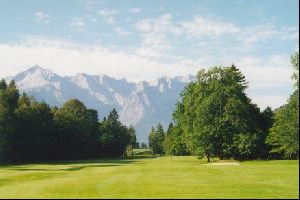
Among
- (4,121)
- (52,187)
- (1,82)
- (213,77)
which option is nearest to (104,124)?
(1,82)

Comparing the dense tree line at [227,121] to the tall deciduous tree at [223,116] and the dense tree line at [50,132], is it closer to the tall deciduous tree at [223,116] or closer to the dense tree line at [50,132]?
the tall deciduous tree at [223,116]

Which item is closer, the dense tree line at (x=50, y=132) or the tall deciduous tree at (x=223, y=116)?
the tall deciduous tree at (x=223, y=116)

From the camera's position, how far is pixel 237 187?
31344 millimetres

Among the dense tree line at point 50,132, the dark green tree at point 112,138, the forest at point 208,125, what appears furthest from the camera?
the dark green tree at point 112,138

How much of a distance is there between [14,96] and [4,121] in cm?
823

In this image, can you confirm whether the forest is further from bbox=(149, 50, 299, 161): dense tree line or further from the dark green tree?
the dark green tree

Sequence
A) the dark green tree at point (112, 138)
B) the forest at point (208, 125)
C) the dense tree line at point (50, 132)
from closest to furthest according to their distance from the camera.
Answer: the forest at point (208, 125) → the dense tree line at point (50, 132) → the dark green tree at point (112, 138)

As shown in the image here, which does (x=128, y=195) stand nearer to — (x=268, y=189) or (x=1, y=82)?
(x=268, y=189)

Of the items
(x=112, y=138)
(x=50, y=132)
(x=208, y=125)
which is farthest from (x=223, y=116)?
(x=112, y=138)

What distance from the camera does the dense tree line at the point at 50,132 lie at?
103 metres

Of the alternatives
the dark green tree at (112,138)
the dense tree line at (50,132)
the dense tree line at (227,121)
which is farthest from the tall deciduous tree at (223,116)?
the dark green tree at (112,138)

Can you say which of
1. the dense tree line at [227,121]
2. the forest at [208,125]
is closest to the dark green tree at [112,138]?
the forest at [208,125]

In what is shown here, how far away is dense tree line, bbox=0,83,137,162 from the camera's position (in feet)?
339

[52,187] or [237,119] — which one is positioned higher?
[237,119]
